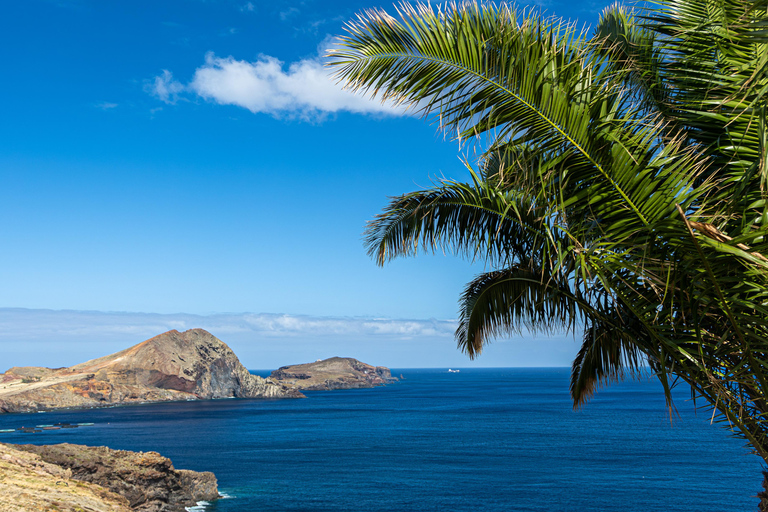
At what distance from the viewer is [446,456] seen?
60.9 m

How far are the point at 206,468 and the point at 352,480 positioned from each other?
19.0 m

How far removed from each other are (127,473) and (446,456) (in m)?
39.5

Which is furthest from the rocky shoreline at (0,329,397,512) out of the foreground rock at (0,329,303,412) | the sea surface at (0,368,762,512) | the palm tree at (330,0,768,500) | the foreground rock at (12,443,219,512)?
the palm tree at (330,0,768,500)

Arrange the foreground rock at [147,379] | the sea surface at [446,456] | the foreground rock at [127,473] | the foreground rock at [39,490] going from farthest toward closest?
the foreground rock at [147,379]
the sea surface at [446,456]
the foreground rock at [127,473]
the foreground rock at [39,490]

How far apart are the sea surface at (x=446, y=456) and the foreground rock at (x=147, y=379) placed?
1300cm

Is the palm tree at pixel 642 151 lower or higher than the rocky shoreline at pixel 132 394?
higher

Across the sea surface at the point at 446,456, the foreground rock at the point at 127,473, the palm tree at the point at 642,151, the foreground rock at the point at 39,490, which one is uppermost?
the palm tree at the point at 642,151

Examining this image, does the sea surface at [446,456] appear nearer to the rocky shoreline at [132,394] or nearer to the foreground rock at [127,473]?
the foreground rock at [127,473]

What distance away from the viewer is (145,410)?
4577 inches

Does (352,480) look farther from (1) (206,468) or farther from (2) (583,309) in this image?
(2) (583,309)

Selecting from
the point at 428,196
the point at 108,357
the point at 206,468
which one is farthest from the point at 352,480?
the point at 108,357

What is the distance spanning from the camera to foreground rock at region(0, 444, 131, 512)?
1545 cm

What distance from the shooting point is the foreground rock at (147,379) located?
4884 inches

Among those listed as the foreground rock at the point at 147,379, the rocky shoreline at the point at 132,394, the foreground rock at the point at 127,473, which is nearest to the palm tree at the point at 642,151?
the rocky shoreline at the point at 132,394
